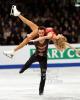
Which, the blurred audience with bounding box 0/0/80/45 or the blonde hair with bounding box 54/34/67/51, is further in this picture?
the blurred audience with bounding box 0/0/80/45

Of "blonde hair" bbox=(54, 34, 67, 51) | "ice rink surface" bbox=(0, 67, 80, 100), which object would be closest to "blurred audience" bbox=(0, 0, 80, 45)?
"ice rink surface" bbox=(0, 67, 80, 100)

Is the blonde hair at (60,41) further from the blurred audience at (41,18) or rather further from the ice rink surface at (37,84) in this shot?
the blurred audience at (41,18)

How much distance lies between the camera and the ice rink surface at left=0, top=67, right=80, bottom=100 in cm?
866

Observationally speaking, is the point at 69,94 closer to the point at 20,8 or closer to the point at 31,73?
the point at 31,73

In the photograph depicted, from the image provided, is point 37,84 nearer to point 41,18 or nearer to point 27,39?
point 27,39

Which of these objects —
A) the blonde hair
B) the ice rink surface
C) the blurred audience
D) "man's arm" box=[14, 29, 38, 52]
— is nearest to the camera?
"man's arm" box=[14, 29, 38, 52]

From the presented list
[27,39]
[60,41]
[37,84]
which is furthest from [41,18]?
[27,39]

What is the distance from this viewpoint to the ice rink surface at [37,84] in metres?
8.66

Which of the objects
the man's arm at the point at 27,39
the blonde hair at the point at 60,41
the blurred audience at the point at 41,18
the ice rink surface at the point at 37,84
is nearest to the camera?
the man's arm at the point at 27,39

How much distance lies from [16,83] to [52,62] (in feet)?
7.48

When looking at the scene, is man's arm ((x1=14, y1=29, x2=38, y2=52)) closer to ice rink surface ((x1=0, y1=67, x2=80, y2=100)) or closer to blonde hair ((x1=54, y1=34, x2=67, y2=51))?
blonde hair ((x1=54, y1=34, x2=67, y2=51))

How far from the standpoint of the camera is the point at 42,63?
8.59 m

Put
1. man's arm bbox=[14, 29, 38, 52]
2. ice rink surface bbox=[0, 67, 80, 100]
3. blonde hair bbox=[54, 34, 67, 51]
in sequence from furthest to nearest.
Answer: ice rink surface bbox=[0, 67, 80, 100] → blonde hair bbox=[54, 34, 67, 51] → man's arm bbox=[14, 29, 38, 52]

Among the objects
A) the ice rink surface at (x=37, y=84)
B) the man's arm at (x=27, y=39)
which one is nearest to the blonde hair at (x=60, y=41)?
the man's arm at (x=27, y=39)
